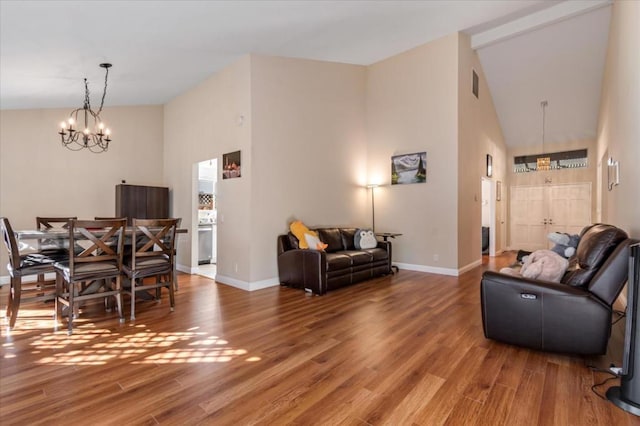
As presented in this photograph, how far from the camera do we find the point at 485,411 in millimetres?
1802

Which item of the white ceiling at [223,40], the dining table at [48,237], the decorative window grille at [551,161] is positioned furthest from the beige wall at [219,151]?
the decorative window grille at [551,161]

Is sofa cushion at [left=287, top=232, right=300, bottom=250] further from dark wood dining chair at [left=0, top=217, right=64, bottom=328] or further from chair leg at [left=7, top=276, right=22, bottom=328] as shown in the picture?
chair leg at [left=7, top=276, right=22, bottom=328]

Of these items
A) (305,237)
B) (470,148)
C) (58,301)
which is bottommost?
(58,301)

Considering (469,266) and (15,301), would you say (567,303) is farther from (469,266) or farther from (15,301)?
(15,301)

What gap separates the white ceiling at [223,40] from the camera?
126 inches

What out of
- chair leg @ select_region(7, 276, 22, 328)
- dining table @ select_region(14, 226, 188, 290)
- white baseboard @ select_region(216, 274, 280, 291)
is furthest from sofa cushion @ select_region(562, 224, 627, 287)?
chair leg @ select_region(7, 276, 22, 328)

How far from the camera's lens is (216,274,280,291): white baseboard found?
463 centimetres

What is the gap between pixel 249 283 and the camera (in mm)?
4621

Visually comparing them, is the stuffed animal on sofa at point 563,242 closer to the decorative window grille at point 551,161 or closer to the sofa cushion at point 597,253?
the sofa cushion at point 597,253

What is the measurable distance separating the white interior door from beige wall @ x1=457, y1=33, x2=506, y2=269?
99.0 inches

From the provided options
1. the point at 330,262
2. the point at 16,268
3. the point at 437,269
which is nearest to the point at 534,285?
the point at 330,262

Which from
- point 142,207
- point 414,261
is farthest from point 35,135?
point 414,261

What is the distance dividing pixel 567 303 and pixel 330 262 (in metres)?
2.67

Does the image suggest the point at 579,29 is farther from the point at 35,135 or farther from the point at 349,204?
the point at 35,135
